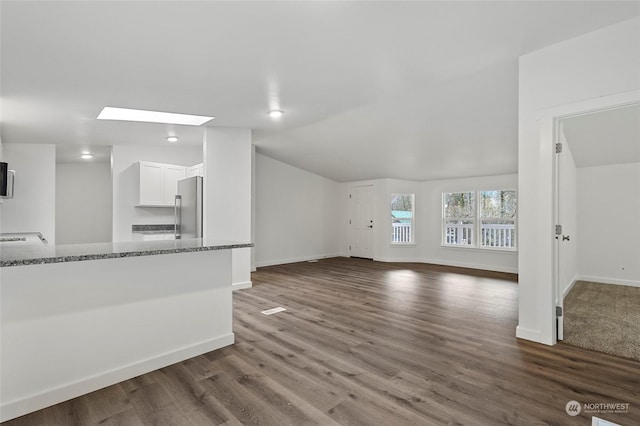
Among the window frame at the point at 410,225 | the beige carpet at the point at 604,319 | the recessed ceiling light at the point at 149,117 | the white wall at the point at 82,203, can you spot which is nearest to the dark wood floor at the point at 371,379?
the beige carpet at the point at 604,319

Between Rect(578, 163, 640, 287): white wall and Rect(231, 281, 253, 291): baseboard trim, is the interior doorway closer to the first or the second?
Rect(578, 163, 640, 287): white wall

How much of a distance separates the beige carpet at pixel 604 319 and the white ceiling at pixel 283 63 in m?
2.47

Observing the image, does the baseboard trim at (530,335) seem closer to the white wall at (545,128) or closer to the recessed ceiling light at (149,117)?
the white wall at (545,128)

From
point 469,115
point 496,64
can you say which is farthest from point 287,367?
point 469,115

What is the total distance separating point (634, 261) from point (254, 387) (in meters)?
6.52

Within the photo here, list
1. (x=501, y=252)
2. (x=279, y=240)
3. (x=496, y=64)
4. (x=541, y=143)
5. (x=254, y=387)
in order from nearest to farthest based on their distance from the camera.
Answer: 1. (x=254, y=387)
2. (x=541, y=143)
3. (x=496, y=64)
4. (x=501, y=252)
5. (x=279, y=240)

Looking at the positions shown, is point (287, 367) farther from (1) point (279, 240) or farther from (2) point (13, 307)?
(1) point (279, 240)

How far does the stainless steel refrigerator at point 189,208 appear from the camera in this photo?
487cm

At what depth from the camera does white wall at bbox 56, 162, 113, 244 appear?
7359 mm

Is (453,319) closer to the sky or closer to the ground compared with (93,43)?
closer to the ground

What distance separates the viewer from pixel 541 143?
9.20 ft

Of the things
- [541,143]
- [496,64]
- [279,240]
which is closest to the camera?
[541,143]

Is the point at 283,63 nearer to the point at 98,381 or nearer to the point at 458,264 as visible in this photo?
the point at 98,381

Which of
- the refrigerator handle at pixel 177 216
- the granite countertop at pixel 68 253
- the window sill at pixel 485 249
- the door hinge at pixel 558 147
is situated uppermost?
the door hinge at pixel 558 147
